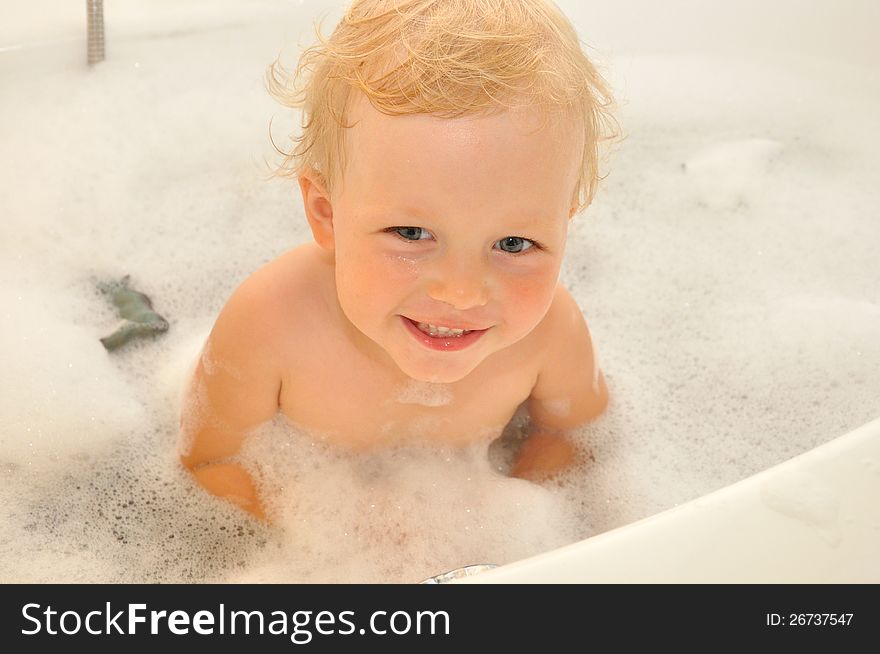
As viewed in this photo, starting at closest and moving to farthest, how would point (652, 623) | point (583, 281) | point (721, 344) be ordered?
point (652, 623) → point (721, 344) → point (583, 281)

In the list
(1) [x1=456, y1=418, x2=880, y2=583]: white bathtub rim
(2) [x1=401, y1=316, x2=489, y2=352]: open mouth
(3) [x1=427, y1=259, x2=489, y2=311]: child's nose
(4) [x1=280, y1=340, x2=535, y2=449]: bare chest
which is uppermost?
(3) [x1=427, y1=259, x2=489, y2=311]: child's nose

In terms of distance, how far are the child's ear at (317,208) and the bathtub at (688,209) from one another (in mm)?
392

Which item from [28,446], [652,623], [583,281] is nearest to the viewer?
[652,623]

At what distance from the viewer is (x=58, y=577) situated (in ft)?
3.37

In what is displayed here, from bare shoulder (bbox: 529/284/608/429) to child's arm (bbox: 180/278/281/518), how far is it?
29cm

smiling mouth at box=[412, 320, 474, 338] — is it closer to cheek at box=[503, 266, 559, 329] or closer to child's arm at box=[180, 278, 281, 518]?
cheek at box=[503, 266, 559, 329]

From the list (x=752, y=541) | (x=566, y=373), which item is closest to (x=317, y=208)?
(x=566, y=373)

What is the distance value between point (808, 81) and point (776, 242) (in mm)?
366

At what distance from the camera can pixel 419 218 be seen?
81 cm

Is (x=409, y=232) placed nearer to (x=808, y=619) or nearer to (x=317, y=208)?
(x=317, y=208)

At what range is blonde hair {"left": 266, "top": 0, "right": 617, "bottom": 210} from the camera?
781mm

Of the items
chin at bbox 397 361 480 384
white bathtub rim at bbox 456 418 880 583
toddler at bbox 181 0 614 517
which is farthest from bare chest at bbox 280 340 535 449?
white bathtub rim at bbox 456 418 880 583

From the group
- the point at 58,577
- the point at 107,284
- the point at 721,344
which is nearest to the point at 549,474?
the point at 721,344

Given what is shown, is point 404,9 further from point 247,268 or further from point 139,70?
point 139,70
